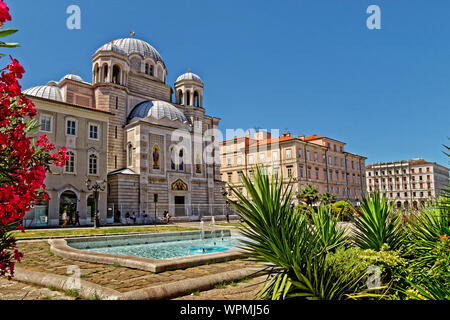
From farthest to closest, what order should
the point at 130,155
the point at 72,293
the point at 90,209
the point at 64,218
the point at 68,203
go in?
the point at 130,155, the point at 90,209, the point at 68,203, the point at 64,218, the point at 72,293

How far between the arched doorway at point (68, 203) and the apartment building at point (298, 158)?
24.5 m

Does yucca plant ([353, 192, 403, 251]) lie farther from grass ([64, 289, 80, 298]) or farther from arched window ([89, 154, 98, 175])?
arched window ([89, 154, 98, 175])

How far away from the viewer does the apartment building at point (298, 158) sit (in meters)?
46.2

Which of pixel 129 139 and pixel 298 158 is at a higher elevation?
pixel 129 139

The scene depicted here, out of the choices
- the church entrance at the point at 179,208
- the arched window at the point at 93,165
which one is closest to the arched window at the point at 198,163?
the church entrance at the point at 179,208

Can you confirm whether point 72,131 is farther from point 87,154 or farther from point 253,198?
point 253,198

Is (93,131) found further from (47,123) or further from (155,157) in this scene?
(155,157)

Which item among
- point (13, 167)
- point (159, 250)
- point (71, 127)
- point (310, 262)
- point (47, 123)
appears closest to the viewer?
point (13, 167)

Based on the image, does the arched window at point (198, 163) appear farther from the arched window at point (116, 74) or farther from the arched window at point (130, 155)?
the arched window at point (116, 74)

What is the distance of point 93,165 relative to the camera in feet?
88.0

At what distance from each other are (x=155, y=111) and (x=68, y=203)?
1345 centimetres

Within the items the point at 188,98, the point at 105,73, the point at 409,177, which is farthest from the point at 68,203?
the point at 409,177

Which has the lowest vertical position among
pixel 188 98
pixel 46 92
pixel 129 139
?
pixel 129 139
